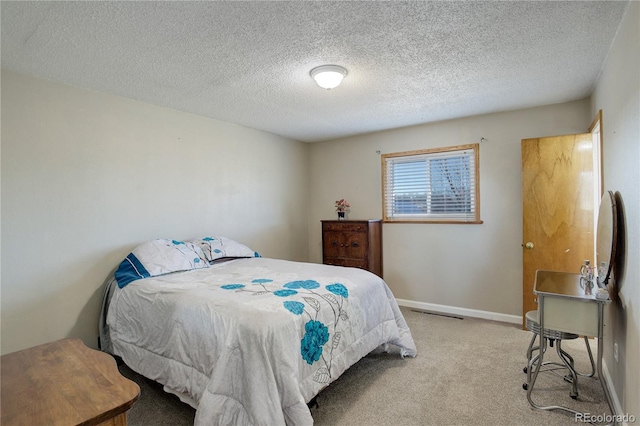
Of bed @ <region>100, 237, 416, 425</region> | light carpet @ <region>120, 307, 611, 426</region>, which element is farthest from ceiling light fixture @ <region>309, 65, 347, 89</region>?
light carpet @ <region>120, 307, 611, 426</region>

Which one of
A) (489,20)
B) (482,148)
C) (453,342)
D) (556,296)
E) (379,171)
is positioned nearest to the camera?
(489,20)

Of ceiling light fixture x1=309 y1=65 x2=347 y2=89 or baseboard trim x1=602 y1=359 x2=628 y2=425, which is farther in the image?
ceiling light fixture x1=309 y1=65 x2=347 y2=89

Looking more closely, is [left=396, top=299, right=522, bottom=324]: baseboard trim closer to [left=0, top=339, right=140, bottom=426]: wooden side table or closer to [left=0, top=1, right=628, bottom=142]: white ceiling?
[left=0, top=1, right=628, bottom=142]: white ceiling

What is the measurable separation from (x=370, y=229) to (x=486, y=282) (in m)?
1.49

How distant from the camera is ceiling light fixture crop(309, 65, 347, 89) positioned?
7.91ft

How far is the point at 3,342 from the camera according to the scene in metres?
2.35

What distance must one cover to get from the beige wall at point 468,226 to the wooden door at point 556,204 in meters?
0.31

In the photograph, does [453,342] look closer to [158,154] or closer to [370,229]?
[370,229]

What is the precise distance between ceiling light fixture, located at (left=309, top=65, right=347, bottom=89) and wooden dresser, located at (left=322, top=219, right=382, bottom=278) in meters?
2.06

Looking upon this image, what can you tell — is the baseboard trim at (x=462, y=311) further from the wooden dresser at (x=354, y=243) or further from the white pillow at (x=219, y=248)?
the white pillow at (x=219, y=248)

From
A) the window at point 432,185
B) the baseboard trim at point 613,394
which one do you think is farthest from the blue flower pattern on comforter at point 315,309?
the window at point 432,185

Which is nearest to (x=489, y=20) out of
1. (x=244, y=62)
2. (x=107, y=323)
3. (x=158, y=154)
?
(x=244, y=62)

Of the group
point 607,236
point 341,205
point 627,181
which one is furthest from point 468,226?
point 627,181

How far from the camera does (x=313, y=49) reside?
217 centimetres
